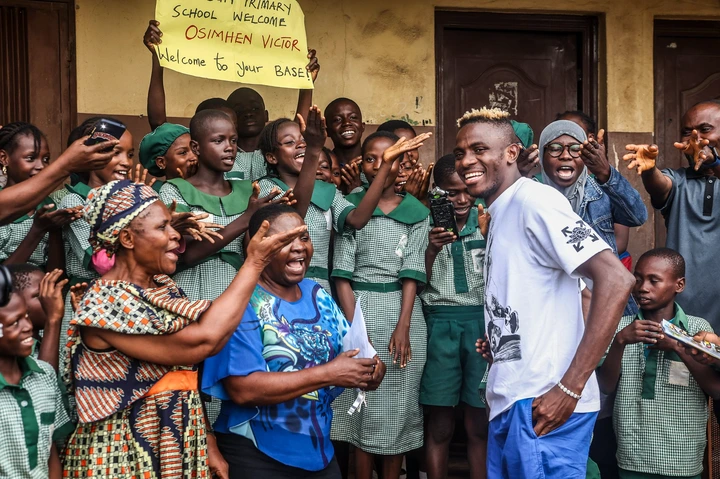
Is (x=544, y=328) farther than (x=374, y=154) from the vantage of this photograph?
No

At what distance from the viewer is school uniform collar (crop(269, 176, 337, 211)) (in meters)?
5.11

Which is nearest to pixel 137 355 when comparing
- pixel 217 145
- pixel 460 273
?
pixel 217 145

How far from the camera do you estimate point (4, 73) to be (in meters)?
6.40

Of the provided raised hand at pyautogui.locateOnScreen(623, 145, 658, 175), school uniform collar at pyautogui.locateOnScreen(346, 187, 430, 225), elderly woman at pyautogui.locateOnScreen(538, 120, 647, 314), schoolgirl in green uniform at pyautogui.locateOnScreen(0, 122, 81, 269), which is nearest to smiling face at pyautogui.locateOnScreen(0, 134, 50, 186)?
schoolgirl in green uniform at pyautogui.locateOnScreen(0, 122, 81, 269)

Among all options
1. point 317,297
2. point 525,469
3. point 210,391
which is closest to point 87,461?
point 210,391

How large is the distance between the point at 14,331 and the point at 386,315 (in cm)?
244

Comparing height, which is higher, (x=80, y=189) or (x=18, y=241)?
(x=80, y=189)

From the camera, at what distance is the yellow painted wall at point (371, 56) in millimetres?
6520

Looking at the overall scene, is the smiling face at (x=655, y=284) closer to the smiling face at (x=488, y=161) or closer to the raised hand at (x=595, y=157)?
the raised hand at (x=595, y=157)

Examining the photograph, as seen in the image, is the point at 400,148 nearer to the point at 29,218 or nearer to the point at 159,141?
the point at 159,141

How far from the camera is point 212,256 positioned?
4566mm

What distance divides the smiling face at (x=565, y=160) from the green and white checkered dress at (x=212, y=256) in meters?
1.75

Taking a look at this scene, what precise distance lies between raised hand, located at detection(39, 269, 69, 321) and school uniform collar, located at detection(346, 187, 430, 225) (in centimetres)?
207

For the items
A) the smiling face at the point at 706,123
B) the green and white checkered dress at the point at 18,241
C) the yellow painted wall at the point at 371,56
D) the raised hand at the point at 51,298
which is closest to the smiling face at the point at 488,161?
the raised hand at the point at 51,298
